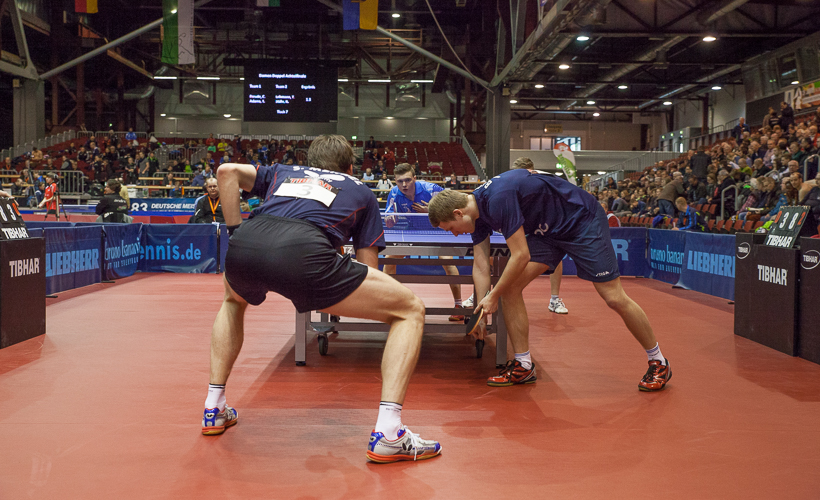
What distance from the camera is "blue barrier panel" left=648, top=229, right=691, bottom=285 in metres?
10.0

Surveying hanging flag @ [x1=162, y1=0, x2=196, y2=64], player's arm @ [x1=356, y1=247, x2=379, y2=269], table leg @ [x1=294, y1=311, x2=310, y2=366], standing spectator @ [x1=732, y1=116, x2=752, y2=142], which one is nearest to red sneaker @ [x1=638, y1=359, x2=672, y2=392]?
player's arm @ [x1=356, y1=247, x2=379, y2=269]

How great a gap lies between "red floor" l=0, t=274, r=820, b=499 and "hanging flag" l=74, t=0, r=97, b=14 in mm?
16590

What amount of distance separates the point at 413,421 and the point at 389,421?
66 cm

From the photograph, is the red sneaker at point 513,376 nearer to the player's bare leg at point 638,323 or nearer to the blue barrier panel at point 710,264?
the player's bare leg at point 638,323

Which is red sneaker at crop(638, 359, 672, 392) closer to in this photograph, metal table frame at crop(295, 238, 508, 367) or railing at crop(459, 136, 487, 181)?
metal table frame at crop(295, 238, 508, 367)

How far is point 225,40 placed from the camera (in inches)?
1230

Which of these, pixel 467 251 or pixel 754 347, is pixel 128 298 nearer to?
pixel 467 251

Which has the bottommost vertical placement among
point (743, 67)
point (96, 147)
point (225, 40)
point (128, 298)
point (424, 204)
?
point (128, 298)

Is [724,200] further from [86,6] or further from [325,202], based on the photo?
[86,6]

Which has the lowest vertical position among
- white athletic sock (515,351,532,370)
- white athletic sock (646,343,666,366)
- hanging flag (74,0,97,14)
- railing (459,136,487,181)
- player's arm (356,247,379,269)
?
white athletic sock (515,351,532,370)

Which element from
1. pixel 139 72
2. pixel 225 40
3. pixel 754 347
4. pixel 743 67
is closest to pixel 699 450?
pixel 754 347

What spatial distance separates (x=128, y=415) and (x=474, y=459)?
1919 millimetres

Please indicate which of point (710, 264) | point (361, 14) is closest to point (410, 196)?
point (710, 264)

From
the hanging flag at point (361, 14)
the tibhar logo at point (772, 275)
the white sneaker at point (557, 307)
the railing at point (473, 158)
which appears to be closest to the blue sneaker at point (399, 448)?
the tibhar logo at point (772, 275)
